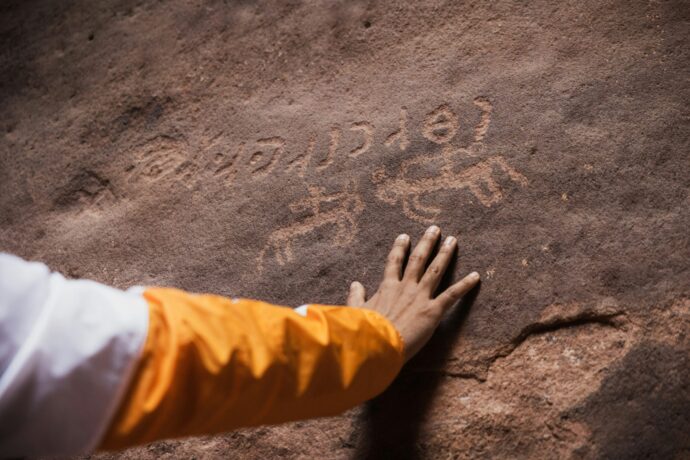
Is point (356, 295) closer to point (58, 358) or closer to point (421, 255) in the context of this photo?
point (421, 255)

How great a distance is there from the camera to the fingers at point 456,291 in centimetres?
130

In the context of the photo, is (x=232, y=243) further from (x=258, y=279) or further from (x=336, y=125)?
(x=336, y=125)

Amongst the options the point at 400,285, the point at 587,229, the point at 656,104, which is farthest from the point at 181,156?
the point at 656,104

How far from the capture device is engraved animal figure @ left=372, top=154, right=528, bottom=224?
1.39 metres

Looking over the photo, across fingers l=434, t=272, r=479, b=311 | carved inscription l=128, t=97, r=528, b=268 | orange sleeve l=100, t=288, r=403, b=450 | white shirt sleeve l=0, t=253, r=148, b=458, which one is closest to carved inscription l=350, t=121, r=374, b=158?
carved inscription l=128, t=97, r=528, b=268

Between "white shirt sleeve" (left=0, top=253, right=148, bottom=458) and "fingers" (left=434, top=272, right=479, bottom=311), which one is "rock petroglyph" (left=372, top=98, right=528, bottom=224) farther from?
"white shirt sleeve" (left=0, top=253, right=148, bottom=458)

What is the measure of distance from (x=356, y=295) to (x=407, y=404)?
0.27 m

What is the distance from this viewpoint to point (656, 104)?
134cm

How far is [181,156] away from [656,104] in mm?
1236

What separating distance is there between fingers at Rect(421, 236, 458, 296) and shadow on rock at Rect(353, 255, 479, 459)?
0.08m

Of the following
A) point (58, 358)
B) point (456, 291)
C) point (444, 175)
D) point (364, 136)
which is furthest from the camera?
point (364, 136)

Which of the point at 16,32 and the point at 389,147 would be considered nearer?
the point at 389,147

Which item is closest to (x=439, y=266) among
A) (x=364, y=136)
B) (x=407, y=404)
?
(x=407, y=404)

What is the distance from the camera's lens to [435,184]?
1.44 meters
